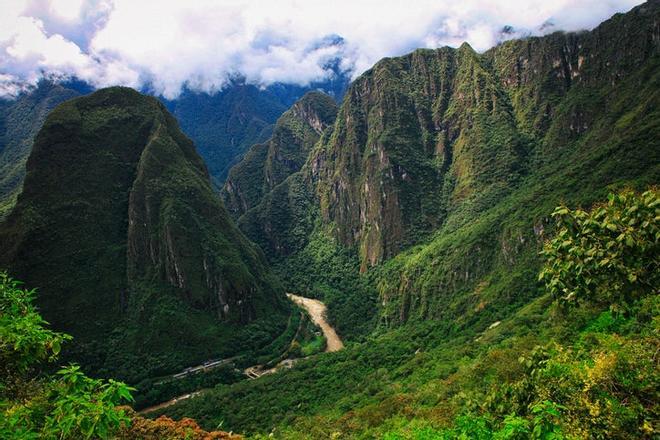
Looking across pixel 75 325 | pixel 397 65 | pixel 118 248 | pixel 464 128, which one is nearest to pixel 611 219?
pixel 75 325

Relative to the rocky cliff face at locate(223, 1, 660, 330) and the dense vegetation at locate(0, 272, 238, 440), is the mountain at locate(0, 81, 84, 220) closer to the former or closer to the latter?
the rocky cliff face at locate(223, 1, 660, 330)

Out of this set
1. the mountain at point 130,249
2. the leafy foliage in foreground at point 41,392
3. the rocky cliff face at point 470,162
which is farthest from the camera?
the mountain at point 130,249

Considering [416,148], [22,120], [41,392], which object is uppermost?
[22,120]

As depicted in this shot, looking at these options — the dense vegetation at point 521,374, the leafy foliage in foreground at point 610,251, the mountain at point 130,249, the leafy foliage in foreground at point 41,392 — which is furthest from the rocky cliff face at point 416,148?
the leafy foliage in foreground at point 41,392

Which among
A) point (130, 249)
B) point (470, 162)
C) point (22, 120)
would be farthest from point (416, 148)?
point (22, 120)

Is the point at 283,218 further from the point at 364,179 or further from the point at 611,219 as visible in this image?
the point at 611,219

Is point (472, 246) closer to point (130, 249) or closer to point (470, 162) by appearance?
point (470, 162)

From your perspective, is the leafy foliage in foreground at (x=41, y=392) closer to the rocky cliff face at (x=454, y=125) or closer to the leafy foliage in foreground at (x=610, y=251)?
the leafy foliage in foreground at (x=610, y=251)
